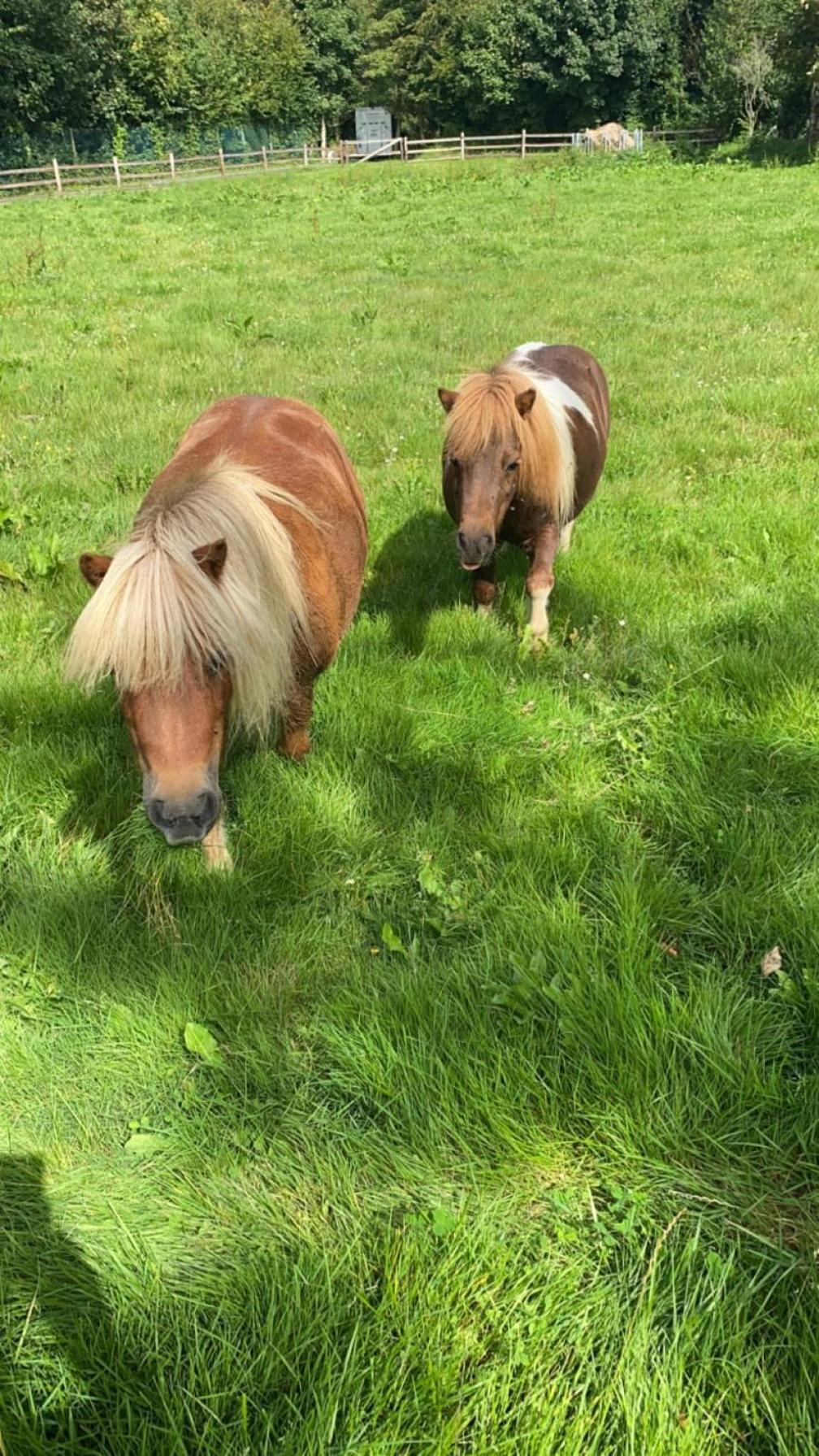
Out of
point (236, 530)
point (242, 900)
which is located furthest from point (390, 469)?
point (242, 900)

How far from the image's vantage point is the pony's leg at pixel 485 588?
4555mm

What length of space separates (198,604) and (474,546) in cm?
184

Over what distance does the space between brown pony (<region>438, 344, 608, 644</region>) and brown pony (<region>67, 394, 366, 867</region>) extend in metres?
1.04

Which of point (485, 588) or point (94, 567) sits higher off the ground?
point (94, 567)

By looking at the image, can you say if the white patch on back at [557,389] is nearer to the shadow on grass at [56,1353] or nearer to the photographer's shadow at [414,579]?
the photographer's shadow at [414,579]

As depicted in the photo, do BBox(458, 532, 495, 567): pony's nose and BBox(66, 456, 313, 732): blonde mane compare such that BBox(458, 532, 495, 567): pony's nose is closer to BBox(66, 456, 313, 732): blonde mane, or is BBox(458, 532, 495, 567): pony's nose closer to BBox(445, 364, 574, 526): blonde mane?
BBox(445, 364, 574, 526): blonde mane

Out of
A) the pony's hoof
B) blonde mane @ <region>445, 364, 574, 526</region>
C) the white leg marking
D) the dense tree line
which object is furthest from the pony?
the pony's hoof

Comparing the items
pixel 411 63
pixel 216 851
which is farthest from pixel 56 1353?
pixel 411 63

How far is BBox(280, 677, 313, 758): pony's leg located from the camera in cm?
312

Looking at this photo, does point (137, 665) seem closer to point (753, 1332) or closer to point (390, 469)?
point (753, 1332)

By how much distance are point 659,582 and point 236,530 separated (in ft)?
9.40

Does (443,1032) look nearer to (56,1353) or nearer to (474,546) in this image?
(56,1353)

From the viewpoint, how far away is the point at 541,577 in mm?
4410

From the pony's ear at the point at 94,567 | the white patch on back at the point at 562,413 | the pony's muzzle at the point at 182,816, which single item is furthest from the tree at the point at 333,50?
the pony's muzzle at the point at 182,816
